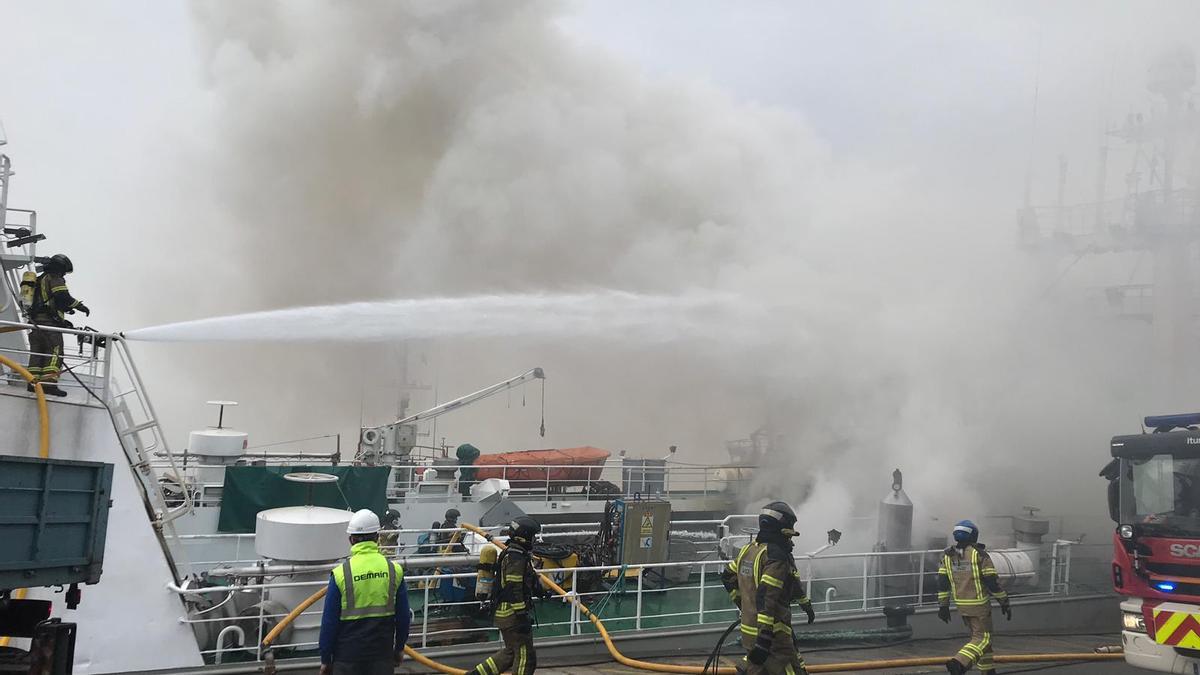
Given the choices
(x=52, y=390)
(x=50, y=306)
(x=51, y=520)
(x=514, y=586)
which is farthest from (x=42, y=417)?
(x=514, y=586)

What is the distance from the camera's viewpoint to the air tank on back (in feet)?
33.4

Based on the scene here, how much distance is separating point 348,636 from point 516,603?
1448 millimetres

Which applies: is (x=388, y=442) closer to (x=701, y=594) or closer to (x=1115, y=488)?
(x=701, y=594)

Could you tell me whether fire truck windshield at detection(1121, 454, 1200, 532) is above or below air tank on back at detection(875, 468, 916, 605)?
above

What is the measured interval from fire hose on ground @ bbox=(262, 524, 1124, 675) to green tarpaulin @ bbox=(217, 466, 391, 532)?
4.42m

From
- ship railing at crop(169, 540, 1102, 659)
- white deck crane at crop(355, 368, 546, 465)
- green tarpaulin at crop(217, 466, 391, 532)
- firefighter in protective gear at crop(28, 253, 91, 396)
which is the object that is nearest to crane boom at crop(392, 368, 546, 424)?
white deck crane at crop(355, 368, 546, 465)

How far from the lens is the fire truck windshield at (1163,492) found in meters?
7.42

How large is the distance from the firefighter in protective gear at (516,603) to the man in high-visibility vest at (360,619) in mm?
1200

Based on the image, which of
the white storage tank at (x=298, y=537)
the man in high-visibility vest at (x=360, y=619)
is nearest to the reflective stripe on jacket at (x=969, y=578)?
the man in high-visibility vest at (x=360, y=619)

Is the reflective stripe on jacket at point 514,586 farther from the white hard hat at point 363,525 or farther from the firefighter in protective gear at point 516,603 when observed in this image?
the white hard hat at point 363,525

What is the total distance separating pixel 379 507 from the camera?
12.3 metres

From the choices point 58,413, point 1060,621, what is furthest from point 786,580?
point 1060,621

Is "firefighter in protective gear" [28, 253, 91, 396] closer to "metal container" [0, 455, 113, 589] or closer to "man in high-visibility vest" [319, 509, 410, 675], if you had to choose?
"metal container" [0, 455, 113, 589]

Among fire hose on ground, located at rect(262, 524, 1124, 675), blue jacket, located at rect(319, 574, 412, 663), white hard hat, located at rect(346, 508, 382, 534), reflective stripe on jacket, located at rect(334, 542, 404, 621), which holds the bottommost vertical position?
fire hose on ground, located at rect(262, 524, 1124, 675)
